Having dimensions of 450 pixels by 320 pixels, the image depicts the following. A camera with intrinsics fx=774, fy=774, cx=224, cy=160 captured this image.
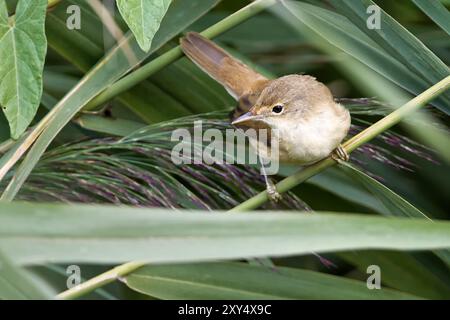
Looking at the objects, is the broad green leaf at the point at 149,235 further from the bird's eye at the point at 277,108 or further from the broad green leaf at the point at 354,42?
the bird's eye at the point at 277,108

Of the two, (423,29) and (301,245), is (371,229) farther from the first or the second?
(423,29)

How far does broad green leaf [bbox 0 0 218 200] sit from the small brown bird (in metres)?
0.06

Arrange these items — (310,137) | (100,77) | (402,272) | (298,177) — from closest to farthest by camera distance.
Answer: (298,177), (100,77), (310,137), (402,272)

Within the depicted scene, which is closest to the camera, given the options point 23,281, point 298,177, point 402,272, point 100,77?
point 23,281

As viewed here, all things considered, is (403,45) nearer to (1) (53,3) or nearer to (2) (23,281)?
(1) (53,3)

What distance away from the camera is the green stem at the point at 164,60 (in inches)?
65.4

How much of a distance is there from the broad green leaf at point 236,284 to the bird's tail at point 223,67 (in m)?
0.58

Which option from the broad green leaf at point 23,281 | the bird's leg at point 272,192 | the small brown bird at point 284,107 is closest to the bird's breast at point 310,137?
the small brown bird at point 284,107

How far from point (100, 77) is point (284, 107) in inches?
20.0

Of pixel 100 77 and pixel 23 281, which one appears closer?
pixel 23 281

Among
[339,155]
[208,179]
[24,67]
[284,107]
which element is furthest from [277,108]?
[24,67]

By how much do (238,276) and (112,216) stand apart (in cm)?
56

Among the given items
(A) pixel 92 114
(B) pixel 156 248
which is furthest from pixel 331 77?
(B) pixel 156 248

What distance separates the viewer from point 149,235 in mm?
908
